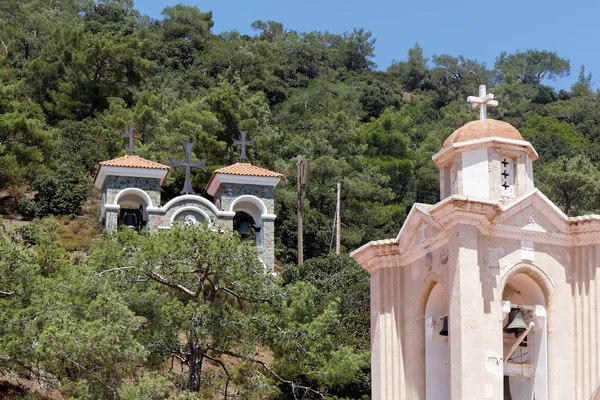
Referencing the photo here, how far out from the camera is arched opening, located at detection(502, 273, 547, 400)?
60.7 feet

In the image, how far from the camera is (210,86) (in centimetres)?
7081

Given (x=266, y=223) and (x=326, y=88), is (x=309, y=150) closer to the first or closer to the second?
(x=266, y=223)

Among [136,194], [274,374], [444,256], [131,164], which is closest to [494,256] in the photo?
[444,256]

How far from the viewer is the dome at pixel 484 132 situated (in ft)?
63.4

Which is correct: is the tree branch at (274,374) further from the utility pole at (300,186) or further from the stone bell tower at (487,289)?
the utility pole at (300,186)

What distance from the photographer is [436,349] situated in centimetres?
1927

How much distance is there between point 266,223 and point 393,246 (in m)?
23.0

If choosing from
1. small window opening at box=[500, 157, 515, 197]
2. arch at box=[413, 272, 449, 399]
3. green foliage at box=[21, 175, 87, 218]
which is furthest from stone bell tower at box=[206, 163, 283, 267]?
small window opening at box=[500, 157, 515, 197]

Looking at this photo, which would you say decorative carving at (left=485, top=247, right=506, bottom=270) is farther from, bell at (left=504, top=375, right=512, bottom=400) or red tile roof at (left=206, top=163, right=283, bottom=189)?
Result: red tile roof at (left=206, top=163, right=283, bottom=189)

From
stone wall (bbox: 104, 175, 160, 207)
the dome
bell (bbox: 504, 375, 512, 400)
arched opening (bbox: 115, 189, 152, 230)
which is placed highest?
stone wall (bbox: 104, 175, 160, 207)

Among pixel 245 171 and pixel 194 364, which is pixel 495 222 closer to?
pixel 194 364

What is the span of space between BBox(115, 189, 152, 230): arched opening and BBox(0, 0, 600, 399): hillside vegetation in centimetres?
176

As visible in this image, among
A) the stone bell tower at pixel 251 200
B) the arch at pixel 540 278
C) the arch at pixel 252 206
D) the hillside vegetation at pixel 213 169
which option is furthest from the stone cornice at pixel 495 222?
the arch at pixel 252 206

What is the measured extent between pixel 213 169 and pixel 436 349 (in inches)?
1241
